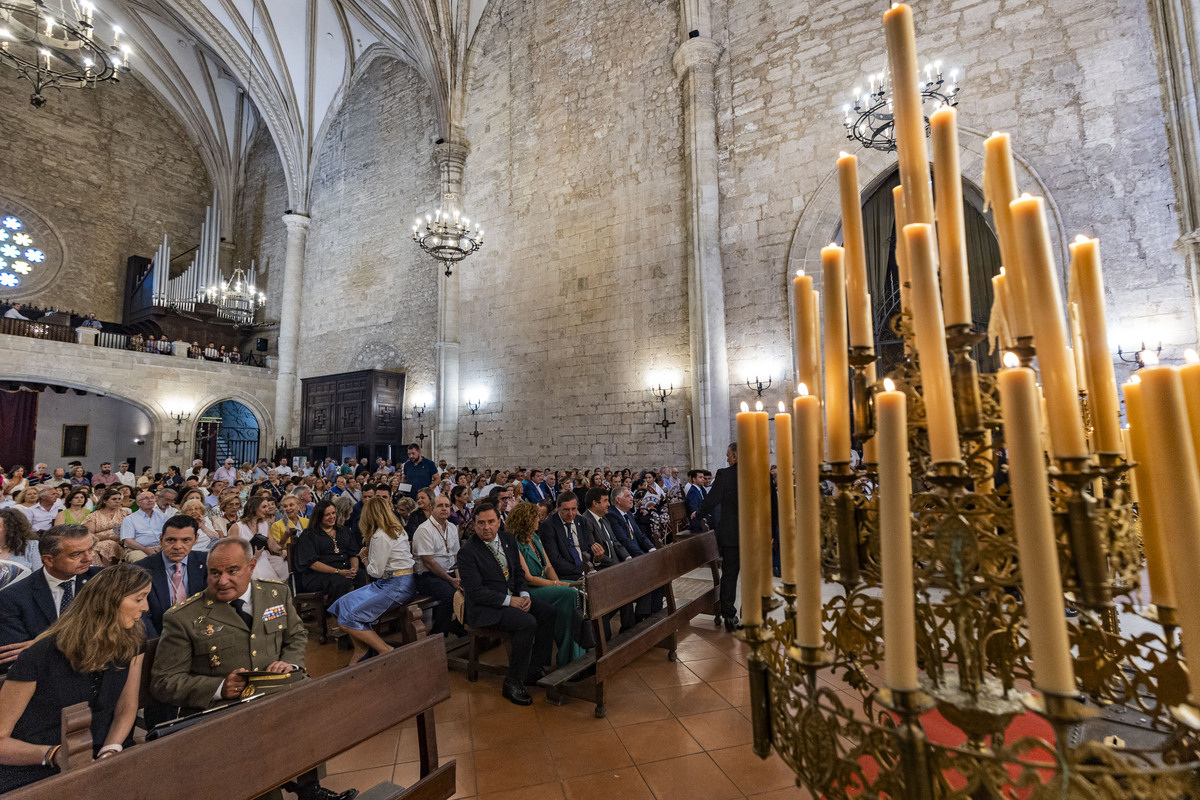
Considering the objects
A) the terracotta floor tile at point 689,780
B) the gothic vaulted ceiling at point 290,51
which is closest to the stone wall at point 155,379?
the gothic vaulted ceiling at point 290,51

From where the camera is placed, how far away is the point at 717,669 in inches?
153

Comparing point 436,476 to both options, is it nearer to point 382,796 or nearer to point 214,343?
point 382,796

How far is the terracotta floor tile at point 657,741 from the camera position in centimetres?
279

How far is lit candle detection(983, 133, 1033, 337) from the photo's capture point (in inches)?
34.2

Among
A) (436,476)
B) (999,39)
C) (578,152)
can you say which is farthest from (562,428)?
(999,39)

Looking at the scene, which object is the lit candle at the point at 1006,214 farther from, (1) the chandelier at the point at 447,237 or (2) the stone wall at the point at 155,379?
(2) the stone wall at the point at 155,379

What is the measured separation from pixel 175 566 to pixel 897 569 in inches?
159

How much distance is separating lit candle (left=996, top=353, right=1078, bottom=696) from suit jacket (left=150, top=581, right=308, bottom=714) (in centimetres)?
275

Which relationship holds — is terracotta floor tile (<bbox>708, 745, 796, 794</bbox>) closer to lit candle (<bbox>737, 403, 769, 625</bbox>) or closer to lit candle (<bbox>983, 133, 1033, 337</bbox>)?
lit candle (<bbox>737, 403, 769, 625</bbox>)

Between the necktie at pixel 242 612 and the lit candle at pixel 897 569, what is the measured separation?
8.66 feet

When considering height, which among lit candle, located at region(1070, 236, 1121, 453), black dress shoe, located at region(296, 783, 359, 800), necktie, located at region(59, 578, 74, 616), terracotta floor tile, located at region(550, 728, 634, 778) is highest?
lit candle, located at region(1070, 236, 1121, 453)

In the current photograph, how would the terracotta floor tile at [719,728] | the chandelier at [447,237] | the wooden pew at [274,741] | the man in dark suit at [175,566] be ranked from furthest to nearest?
the chandelier at [447,237], the man in dark suit at [175,566], the terracotta floor tile at [719,728], the wooden pew at [274,741]

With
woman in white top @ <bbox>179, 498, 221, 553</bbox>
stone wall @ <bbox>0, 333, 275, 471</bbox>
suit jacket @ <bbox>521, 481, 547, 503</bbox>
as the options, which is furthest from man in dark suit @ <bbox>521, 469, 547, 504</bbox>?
stone wall @ <bbox>0, 333, 275, 471</bbox>

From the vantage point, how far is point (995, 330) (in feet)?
3.50
